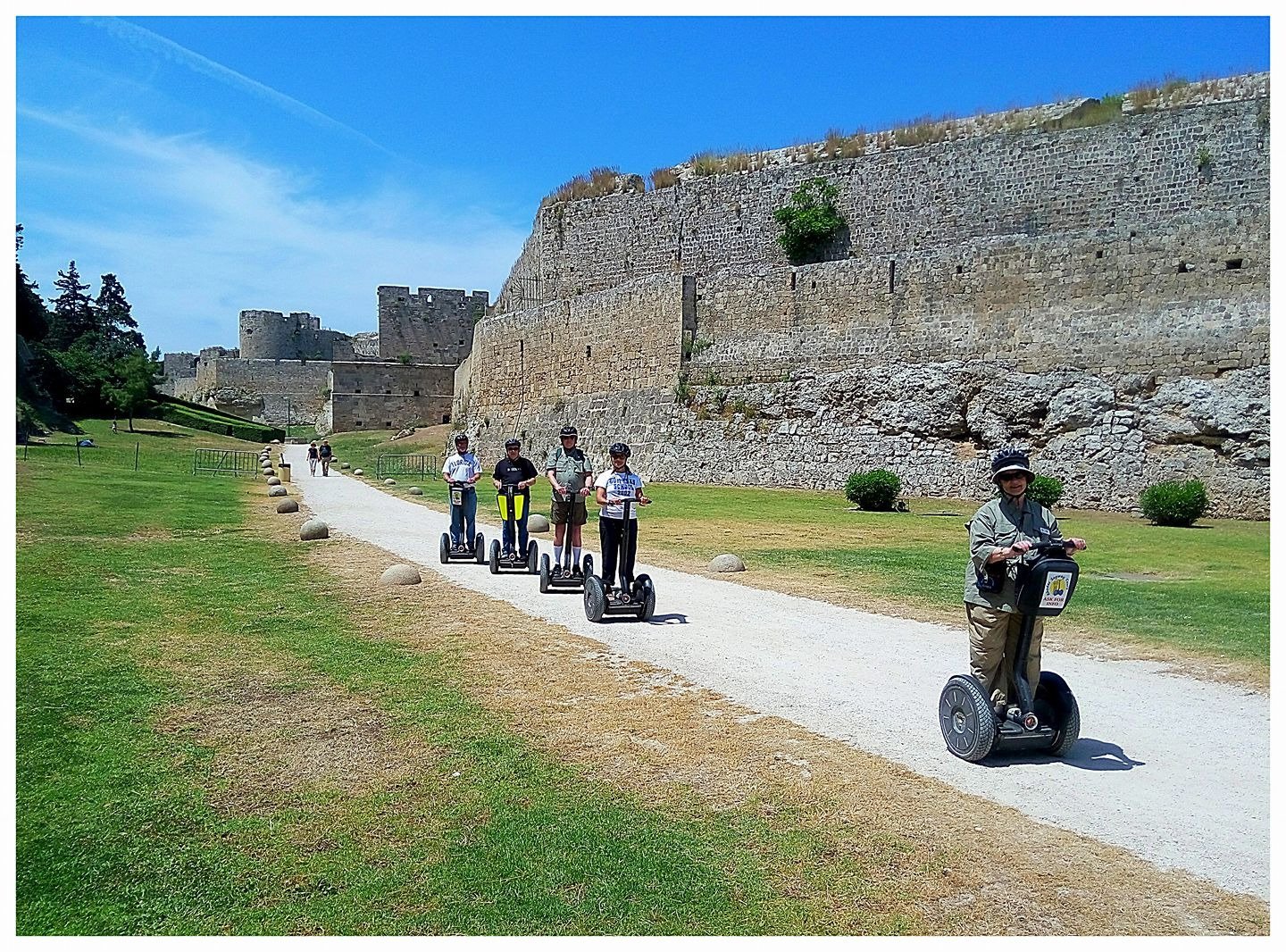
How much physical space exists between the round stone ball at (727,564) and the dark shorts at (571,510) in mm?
2525

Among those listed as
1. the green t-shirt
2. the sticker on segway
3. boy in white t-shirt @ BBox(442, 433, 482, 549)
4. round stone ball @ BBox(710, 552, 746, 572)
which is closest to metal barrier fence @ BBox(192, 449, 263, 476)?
boy in white t-shirt @ BBox(442, 433, 482, 549)

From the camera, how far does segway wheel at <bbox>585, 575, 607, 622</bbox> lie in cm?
898

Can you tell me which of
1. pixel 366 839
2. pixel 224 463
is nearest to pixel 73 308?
pixel 224 463

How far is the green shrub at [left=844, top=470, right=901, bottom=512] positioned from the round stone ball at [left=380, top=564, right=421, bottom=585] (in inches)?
550

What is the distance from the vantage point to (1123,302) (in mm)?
23781

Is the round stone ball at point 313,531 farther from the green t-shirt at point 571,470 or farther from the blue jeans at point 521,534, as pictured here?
the green t-shirt at point 571,470

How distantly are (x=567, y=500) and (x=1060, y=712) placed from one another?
617cm

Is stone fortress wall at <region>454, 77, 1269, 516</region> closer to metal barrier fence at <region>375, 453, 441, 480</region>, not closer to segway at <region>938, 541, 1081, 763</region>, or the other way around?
metal barrier fence at <region>375, 453, 441, 480</region>

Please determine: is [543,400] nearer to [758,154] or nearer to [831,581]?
[758,154]

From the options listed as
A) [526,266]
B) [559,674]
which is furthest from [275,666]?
[526,266]

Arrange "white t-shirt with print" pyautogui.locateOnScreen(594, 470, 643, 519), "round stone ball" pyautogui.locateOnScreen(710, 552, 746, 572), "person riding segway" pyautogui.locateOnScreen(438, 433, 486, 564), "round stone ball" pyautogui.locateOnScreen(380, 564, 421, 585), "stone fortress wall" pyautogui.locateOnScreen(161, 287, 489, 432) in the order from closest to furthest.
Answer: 1. "white t-shirt with print" pyautogui.locateOnScreen(594, 470, 643, 519)
2. "round stone ball" pyautogui.locateOnScreen(380, 564, 421, 585)
3. "round stone ball" pyautogui.locateOnScreen(710, 552, 746, 572)
4. "person riding segway" pyautogui.locateOnScreen(438, 433, 486, 564)
5. "stone fortress wall" pyautogui.locateOnScreen(161, 287, 489, 432)

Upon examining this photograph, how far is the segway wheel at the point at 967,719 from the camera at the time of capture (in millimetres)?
5141

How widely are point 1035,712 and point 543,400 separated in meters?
31.9

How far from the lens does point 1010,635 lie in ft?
17.5
